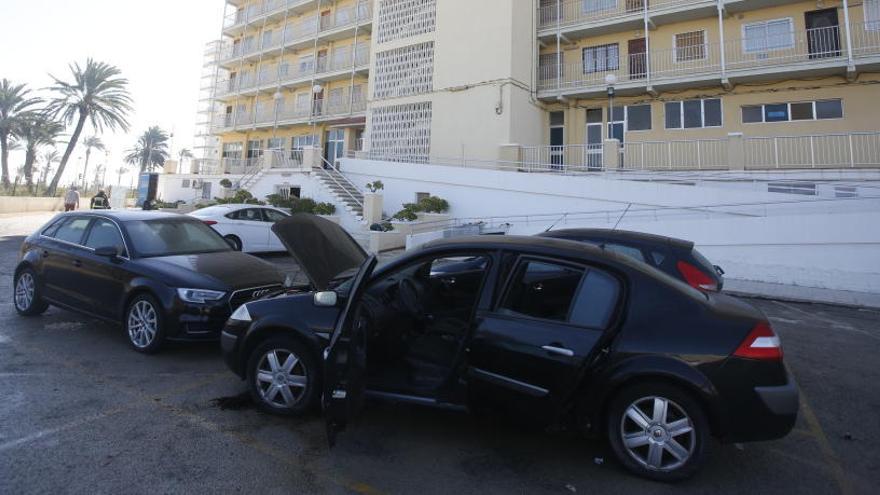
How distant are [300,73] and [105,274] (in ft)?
95.7

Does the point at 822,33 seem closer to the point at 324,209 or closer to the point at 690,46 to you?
the point at 690,46

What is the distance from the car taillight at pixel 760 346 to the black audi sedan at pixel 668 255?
2.28 meters

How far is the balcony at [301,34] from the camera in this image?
91.6ft

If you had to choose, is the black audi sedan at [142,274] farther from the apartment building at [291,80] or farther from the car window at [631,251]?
the apartment building at [291,80]

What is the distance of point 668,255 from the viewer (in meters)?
5.52

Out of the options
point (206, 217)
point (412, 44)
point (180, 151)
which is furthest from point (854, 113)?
point (180, 151)

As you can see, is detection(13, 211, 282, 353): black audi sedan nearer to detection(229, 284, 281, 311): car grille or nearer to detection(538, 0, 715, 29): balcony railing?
detection(229, 284, 281, 311): car grille

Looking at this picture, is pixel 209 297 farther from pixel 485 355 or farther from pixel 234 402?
pixel 485 355

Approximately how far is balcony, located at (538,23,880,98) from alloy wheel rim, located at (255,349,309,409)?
18.7 meters

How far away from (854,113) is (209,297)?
807 inches

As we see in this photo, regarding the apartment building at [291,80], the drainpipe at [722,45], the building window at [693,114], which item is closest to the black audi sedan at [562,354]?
the drainpipe at [722,45]

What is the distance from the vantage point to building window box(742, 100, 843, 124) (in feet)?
53.4

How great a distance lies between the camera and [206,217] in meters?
12.3

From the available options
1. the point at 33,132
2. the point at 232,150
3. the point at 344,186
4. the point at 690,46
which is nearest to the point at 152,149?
the point at 33,132
